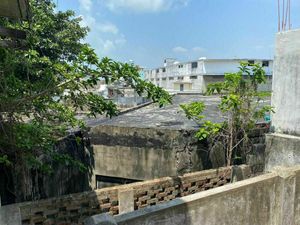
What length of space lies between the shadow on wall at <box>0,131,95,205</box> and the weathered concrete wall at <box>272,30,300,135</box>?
3697 mm

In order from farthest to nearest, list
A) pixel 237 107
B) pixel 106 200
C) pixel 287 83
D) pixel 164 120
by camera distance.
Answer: pixel 164 120, pixel 237 107, pixel 287 83, pixel 106 200

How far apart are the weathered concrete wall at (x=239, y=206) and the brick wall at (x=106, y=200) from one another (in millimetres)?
1422

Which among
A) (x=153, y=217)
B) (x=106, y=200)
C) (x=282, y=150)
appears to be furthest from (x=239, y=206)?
(x=282, y=150)

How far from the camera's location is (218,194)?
3.36m

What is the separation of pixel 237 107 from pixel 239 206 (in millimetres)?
2605

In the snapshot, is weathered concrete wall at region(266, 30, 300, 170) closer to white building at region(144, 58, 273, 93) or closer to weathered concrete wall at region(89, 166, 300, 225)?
weathered concrete wall at region(89, 166, 300, 225)

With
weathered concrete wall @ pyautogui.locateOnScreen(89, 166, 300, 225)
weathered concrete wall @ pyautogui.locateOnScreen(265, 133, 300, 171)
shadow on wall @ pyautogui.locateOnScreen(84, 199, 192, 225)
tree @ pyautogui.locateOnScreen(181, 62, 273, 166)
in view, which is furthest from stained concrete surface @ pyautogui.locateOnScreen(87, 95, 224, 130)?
shadow on wall @ pyautogui.locateOnScreen(84, 199, 192, 225)

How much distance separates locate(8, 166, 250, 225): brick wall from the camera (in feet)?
12.4

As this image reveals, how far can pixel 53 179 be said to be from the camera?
5.35m

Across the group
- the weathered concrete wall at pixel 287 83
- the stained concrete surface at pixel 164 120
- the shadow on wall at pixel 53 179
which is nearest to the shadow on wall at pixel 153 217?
the shadow on wall at pixel 53 179

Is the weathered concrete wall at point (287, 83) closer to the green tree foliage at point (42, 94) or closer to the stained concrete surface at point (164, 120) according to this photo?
the stained concrete surface at point (164, 120)

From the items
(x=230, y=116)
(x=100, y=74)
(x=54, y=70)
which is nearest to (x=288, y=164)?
(x=230, y=116)

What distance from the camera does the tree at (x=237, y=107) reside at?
5.64 meters

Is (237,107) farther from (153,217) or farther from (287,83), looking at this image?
(153,217)
